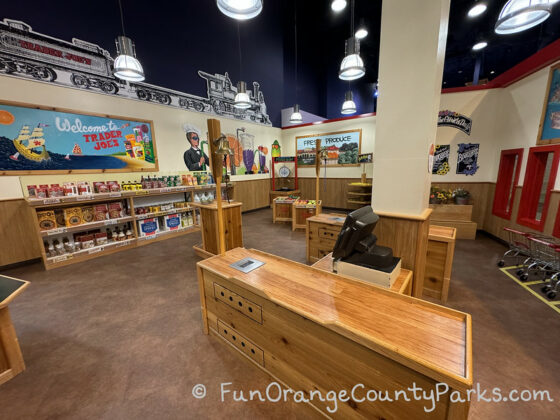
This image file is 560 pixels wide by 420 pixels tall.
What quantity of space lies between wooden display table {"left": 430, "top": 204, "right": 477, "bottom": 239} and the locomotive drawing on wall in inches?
275

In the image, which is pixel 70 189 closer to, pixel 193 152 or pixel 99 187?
pixel 99 187

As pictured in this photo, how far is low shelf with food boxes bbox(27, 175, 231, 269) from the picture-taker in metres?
3.97

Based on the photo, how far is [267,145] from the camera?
8.97 metres

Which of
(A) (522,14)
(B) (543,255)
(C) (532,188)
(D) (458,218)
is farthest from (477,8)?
(B) (543,255)

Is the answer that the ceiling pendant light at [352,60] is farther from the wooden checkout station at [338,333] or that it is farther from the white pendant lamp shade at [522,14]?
the wooden checkout station at [338,333]

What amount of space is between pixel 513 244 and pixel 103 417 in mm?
5579

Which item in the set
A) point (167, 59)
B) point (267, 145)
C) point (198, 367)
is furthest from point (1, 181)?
point (267, 145)

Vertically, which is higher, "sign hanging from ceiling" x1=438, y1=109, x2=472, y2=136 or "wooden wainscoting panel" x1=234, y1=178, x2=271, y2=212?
"sign hanging from ceiling" x1=438, y1=109, x2=472, y2=136

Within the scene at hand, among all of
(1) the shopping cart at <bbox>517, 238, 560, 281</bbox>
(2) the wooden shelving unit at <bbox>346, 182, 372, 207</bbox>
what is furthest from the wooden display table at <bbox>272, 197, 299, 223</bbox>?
(1) the shopping cart at <bbox>517, 238, 560, 281</bbox>

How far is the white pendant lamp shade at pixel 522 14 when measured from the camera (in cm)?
246

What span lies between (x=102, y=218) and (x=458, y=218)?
7.77 metres

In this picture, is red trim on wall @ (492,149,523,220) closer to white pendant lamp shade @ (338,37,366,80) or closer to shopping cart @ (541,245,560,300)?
shopping cart @ (541,245,560,300)

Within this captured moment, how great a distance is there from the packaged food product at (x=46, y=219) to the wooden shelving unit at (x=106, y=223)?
0.08 metres

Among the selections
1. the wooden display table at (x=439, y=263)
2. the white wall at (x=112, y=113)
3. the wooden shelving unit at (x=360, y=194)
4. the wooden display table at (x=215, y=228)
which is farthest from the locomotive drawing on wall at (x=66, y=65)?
the wooden display table at (x=439, y=263)
